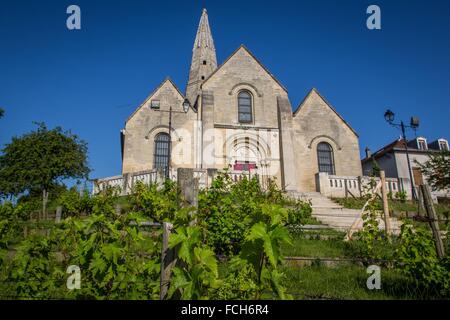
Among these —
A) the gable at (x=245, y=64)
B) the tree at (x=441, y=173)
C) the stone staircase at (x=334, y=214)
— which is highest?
the gable at (x=245, y=64)

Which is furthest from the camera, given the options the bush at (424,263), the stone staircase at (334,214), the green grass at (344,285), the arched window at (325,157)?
the arched window at (325,157)

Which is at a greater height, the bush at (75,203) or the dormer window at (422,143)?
the dormer window at (422,143)

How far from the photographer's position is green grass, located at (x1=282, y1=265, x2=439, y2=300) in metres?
5.17

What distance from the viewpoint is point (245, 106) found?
24312 millimetres

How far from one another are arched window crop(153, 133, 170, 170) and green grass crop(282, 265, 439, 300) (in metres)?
16.4

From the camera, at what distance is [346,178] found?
1986cm

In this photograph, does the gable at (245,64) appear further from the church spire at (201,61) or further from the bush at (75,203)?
the bush at (75,203)

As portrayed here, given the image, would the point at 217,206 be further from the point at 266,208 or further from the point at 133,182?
the point at 133,182

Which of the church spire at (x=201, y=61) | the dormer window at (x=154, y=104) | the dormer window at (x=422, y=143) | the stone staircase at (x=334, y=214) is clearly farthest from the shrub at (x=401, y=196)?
the dormer window at (x=422, y=143)

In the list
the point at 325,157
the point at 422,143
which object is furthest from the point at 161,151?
the point at 422,143

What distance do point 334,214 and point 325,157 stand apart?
10.4m

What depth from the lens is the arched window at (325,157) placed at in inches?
920

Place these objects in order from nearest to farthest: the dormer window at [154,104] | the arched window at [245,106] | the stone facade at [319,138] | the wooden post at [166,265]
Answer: the wooden post at [166,265], the dormer window at [154,104], the stone facade at [319,138], the arched window at [245,106]
